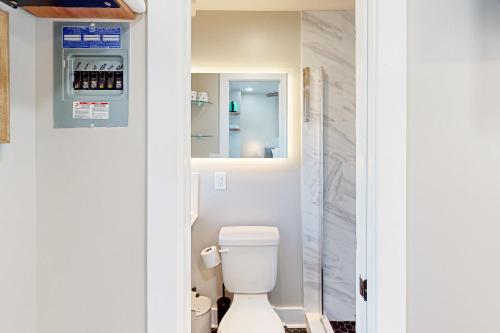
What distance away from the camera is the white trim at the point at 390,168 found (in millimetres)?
928

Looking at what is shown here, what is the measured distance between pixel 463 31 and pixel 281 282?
6.50ft

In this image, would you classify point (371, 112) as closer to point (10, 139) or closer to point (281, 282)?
point (10, 139)

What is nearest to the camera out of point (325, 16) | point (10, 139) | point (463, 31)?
point (10, 139)

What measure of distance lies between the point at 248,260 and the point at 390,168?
1445mm

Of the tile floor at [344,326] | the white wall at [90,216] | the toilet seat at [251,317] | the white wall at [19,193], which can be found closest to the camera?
the white wall at [19,193]

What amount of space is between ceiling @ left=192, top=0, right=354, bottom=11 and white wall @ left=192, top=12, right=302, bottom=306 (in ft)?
0.16

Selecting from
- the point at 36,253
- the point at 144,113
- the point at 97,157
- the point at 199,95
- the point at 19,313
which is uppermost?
the point at 199,95

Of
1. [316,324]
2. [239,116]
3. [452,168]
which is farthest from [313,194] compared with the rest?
[452,168]

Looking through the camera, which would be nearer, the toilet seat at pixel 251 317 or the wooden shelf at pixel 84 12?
the wooden shelf at pixel 84 12

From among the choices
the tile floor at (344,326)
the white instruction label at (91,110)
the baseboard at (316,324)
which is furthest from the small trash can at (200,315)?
the white instruction label at (91,110)

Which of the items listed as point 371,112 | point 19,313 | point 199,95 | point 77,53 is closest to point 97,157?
point 77,53

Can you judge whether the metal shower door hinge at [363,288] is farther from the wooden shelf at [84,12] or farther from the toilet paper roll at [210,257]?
the toilet paper roll at [210,257]

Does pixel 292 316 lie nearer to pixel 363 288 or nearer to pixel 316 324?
pixel 316 324

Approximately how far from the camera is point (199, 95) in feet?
7.77
